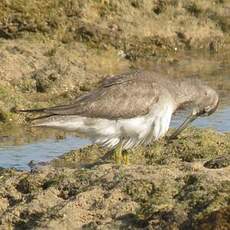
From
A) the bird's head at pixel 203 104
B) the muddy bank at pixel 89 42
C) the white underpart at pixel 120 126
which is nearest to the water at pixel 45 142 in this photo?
the muddy bank at pixel 89 42

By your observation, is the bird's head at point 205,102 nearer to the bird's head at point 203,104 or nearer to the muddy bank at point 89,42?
the bird's head at point 203,104

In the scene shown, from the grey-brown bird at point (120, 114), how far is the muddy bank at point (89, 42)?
12.6 feet

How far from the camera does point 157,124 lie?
12.1 meters

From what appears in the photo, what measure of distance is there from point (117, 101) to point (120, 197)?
10.7 feet

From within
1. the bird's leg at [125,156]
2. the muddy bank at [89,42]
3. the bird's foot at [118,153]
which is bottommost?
the muddy bank at [89,42]

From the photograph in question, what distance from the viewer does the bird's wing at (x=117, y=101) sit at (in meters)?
12.0

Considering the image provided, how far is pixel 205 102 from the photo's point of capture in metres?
13.5

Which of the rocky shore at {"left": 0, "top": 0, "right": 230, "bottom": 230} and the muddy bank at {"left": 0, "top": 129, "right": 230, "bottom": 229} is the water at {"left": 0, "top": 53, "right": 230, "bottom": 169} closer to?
the rocky shore at {"left": 0, "top": 0, "right": 230, "bottom": 230}

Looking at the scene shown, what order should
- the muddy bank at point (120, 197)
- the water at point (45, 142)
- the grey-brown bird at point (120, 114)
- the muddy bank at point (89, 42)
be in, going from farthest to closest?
the muddy bank at point (89, 42) → the water at point (45, 142) → the grey-brown bird at point (120, 114) → the muddy bank at point (120, 197)

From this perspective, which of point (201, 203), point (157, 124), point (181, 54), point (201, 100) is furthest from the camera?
point (181, 54)

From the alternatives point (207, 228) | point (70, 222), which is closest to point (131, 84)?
point (70, 222)

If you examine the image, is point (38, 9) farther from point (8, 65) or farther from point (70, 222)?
point (70, 222)

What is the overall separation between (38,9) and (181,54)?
424 cm

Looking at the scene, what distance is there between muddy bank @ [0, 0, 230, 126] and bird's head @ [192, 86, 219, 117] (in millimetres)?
3649
